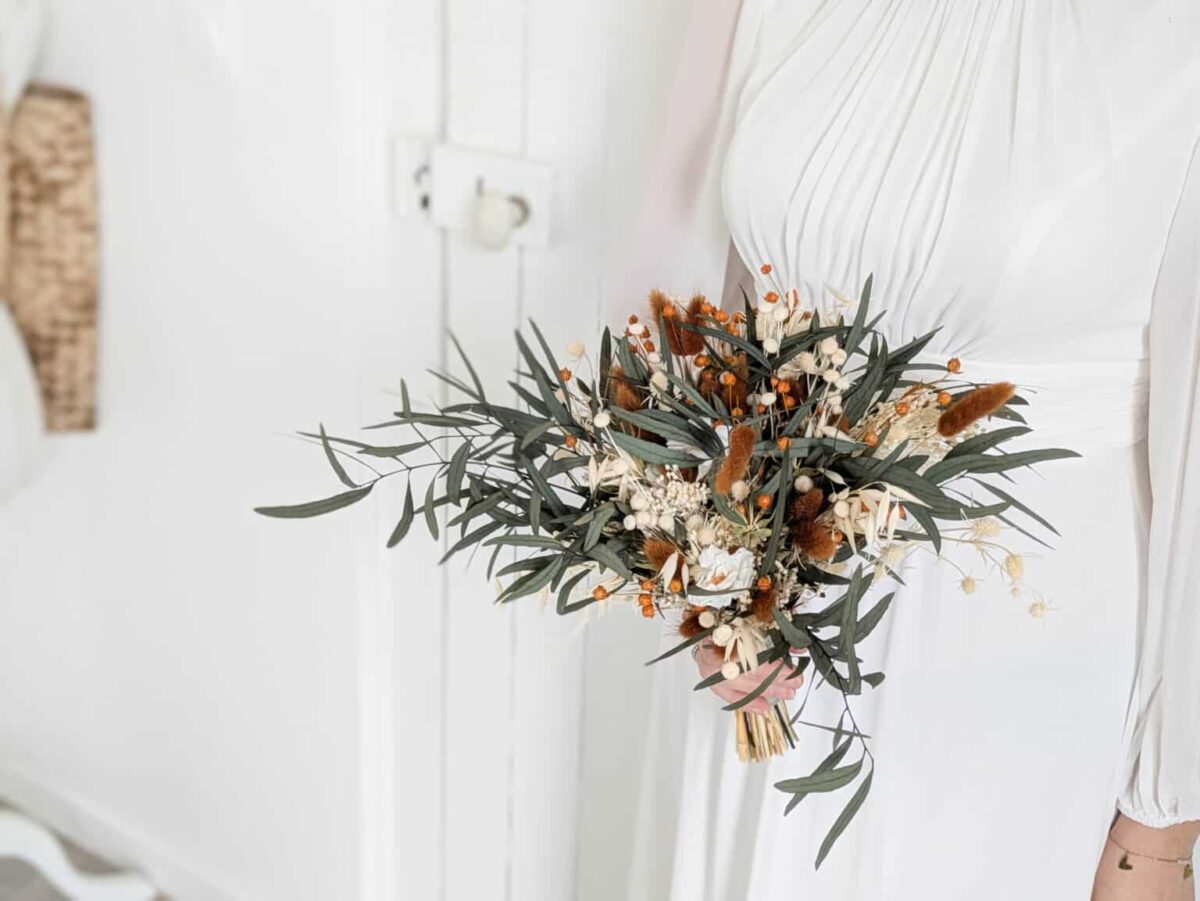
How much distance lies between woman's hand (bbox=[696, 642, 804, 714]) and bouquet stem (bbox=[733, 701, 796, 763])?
0.01 metres

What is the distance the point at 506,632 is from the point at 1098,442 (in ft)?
2.45

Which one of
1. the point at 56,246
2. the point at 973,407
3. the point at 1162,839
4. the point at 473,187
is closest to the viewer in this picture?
the point at 973,407

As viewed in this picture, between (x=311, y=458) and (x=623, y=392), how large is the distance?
68 centimetres

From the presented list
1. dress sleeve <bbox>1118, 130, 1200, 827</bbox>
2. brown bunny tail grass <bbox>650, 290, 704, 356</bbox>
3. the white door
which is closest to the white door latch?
the white door

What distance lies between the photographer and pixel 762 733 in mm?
861

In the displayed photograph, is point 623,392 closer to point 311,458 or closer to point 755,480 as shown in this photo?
point 755,480

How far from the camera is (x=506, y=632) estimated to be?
1.36 metres

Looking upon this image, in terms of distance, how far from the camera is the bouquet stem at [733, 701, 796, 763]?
0.85 meters

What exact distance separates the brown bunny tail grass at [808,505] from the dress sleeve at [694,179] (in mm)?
344

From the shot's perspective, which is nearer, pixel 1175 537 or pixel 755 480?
pixel 755 480

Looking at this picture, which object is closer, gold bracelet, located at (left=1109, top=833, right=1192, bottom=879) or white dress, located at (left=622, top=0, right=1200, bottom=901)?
white dress, located at (left=622, top=0, right=1200, bottom=901)

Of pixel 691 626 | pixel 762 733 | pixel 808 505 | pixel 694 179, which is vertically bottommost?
pixel 762 733

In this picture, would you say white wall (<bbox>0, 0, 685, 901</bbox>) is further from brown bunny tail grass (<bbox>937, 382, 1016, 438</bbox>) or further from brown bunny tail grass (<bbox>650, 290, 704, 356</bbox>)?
brown bunny tail grass (<bbox>937, 382, 1016, 438</bbox>)

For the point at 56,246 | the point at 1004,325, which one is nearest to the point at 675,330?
the point at 1004,325
